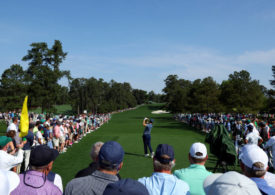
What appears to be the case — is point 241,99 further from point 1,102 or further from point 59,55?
point 1,102

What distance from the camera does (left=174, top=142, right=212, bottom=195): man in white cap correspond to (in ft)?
11.0

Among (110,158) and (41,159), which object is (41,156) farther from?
(110,158)

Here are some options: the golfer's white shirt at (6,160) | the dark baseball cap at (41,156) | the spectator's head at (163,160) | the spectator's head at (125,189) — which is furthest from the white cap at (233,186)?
the golfer's white shirt at (6,160)

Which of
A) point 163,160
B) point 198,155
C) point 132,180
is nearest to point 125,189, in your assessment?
point 132,180

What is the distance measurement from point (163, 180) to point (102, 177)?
88 centimetres

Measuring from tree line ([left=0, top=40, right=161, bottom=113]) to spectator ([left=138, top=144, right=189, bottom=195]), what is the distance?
41962 millimetres

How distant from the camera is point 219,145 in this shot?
21.8 feet

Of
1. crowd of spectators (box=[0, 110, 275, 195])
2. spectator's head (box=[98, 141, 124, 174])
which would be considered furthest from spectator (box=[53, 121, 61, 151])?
spectator's head (box=[98, 141, 124, 174])

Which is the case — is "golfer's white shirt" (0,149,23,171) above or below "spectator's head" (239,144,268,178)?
below

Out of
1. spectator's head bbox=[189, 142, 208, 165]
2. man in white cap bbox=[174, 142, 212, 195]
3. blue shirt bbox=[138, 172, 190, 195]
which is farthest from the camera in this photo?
spectator's head bbox=[189, 142, 208, 165]

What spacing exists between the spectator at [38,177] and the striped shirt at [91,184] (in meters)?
0.38

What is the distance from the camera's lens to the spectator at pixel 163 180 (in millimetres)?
2898

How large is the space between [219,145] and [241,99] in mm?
35812

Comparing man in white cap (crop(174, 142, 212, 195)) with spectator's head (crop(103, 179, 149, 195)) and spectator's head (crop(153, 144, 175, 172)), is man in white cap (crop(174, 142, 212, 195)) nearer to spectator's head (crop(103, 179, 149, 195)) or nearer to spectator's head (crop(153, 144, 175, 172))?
spectator's head (crop(153, 144, 175, 172))
